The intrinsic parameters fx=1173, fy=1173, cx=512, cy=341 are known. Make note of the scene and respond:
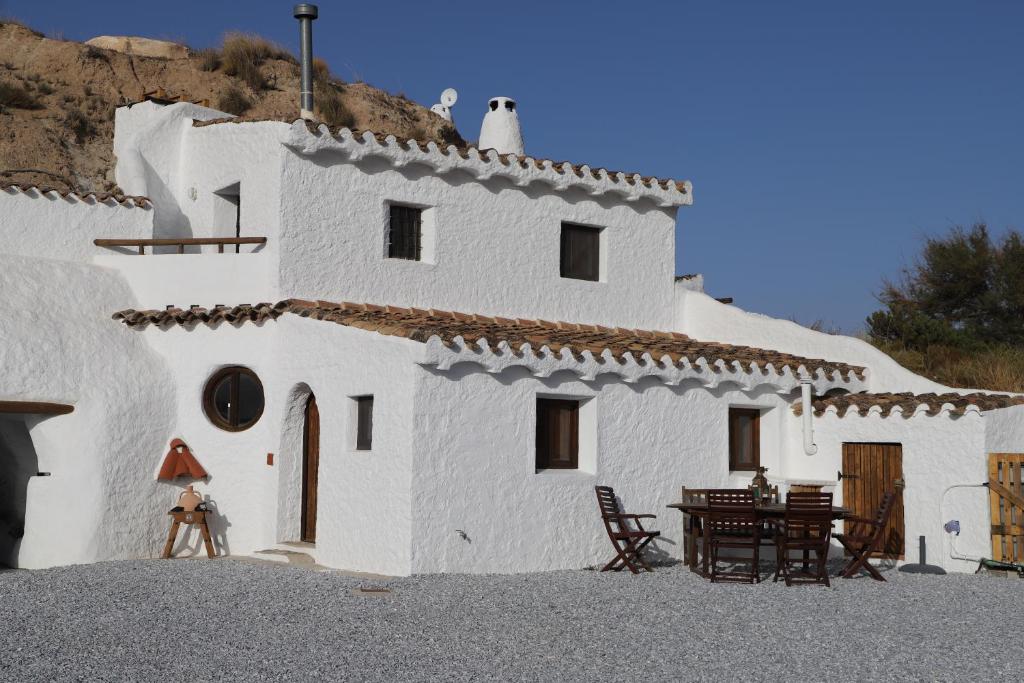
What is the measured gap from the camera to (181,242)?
15320mm

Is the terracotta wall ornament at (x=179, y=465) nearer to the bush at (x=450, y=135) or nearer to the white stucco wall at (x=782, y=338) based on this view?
the white stucco wall at (x=782, y=338)

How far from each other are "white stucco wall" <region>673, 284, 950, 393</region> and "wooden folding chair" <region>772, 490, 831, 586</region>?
14.1 feet

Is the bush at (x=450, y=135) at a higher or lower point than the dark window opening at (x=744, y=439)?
higher

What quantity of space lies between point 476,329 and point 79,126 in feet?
50.2

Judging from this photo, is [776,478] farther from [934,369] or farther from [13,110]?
[13,110]

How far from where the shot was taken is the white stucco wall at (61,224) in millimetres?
15477

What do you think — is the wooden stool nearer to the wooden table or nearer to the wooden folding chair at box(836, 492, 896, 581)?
the wooden table

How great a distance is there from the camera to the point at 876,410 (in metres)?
14.7

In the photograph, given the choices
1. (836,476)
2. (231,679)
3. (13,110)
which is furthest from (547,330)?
(13,110)

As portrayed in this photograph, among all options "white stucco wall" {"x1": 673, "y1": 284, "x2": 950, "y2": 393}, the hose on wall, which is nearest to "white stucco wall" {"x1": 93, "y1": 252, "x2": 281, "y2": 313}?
"white stucco wall" {"x1": 673, "y1": 284, "x2": 950, "y2": 393}

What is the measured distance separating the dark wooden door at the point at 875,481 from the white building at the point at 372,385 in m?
0.05

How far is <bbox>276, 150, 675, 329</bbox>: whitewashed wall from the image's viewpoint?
1502 centimetres

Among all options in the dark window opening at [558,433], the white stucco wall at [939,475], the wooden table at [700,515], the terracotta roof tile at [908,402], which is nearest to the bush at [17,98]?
the dark window opening at [558,433]

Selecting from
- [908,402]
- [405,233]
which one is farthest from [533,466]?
[908,402]
